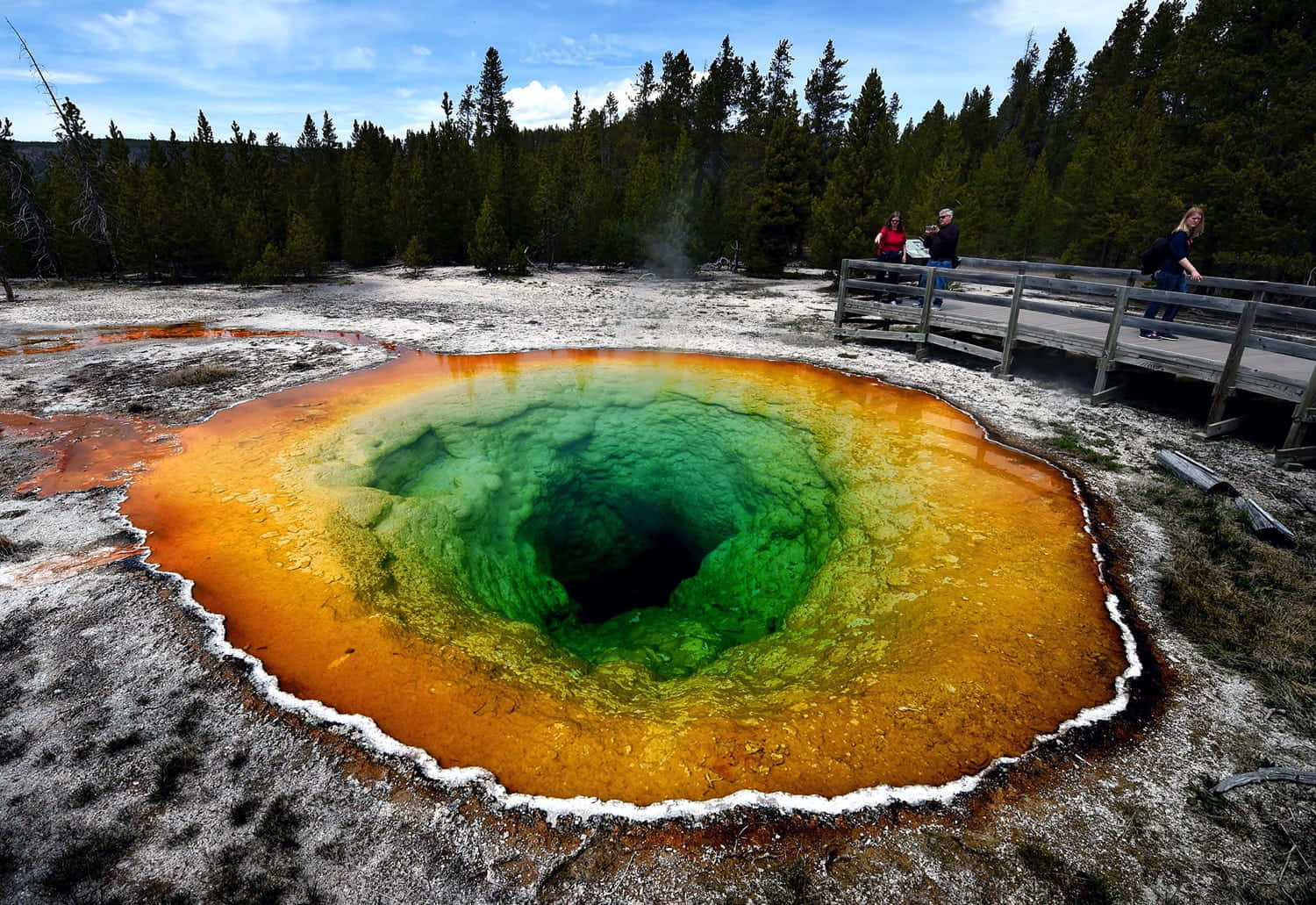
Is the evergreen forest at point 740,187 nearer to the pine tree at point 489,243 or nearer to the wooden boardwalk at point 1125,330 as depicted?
the pine tree at point 489,243

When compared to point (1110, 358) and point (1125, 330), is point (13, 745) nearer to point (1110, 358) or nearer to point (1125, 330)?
point (1110, 358)

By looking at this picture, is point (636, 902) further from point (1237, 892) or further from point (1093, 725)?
point (1093, 725)

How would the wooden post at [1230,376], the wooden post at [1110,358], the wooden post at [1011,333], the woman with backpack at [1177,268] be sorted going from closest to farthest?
the wooden post at [1230,376] < the wooden post at [1110,358] < the woman with backpack at [1177,268] < the wooden post at [1011,333]

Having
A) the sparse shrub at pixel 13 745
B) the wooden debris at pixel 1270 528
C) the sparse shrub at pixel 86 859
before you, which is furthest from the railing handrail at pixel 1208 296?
the sparse shrub at pixel 13 745

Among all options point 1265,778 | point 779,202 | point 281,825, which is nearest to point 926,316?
point 1265,778

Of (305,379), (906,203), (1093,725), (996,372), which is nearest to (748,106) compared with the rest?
(906,203)

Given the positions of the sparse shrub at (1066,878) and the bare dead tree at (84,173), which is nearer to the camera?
the sparse shrub at (1066,878)
